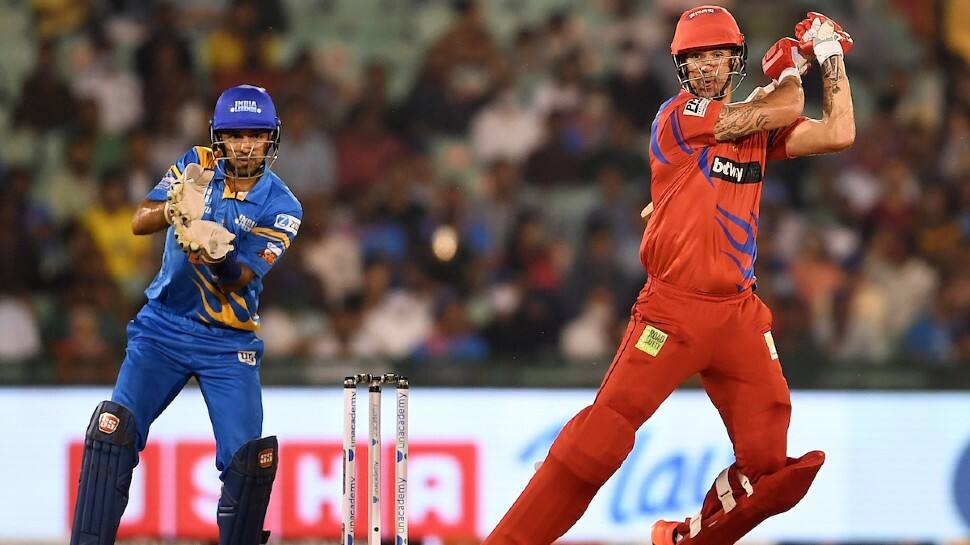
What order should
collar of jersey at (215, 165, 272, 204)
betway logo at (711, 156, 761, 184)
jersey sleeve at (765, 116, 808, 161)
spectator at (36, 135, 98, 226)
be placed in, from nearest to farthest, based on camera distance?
betway logo at (711, 156, 761, 184)
jersey sleeve at (765, 116, 808, 161)
collar of jersey at (215, 165, 272, 204)
spectator at (36, 135, 98, 226)

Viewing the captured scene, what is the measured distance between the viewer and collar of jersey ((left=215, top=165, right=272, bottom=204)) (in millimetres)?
6066

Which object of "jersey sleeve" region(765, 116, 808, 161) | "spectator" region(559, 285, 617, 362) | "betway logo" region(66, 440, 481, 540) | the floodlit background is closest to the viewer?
"jersey sleeve" region(765, 116, 808, 161)

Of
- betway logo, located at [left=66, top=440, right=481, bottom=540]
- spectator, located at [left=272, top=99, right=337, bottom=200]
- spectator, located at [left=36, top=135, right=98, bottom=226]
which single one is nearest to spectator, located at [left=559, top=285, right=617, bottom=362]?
betway logo, located at [left=66, top=440, right=481, bottom=540]

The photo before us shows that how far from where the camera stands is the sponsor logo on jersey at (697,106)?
5660 mm

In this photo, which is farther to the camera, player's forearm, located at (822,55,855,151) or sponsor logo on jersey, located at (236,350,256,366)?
sponsor logo on jersey, located at (236,350,256,366)

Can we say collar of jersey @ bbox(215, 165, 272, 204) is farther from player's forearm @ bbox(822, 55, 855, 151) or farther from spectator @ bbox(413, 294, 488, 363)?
spectator @ bbox(413, 294, 488, 363)

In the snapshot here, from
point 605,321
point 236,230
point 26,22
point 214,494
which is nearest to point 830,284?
point 605,321

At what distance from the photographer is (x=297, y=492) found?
849 cm

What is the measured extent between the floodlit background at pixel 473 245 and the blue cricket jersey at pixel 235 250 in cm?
262

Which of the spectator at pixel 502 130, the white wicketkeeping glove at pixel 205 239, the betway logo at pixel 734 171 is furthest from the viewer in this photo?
the spectator at pixel 502 130

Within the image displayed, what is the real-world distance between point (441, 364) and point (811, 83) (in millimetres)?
3888

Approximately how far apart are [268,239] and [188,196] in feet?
1.38

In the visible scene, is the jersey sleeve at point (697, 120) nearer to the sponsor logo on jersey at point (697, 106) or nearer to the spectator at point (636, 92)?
the sponsor logo on jersey at point (697, 106)

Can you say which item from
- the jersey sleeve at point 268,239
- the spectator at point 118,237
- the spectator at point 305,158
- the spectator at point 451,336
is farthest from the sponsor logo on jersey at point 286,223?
the spectator at point 305,158
